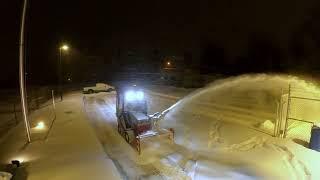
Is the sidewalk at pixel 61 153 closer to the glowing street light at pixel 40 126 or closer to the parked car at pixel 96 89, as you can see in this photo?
the glowing street light at pixel 40 126

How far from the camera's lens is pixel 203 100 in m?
24.5

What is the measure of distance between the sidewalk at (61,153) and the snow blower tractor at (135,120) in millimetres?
1438

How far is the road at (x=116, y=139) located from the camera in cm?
1125

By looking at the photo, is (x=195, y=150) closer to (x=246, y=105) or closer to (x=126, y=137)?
(x=126, y=137)

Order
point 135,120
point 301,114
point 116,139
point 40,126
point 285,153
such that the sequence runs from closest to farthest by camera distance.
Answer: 1. point 285,153
2. point 135,120
3. point 301,114
4. point 116,139
5. point 40,126

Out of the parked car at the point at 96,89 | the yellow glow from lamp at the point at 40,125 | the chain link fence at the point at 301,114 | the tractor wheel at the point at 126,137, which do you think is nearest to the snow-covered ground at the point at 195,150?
the tractor wheel at the point at 126,137

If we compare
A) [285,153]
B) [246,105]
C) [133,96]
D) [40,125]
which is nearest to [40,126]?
[40,125]

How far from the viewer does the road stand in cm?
1125

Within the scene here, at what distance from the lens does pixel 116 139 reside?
1608 centimetres

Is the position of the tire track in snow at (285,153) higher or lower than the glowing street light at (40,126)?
higher

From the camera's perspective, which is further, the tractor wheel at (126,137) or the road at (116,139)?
the tractor wheel at (126,137)

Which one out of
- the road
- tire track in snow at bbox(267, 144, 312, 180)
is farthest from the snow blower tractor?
tire track in snow at bbox(267, 144, 312, 180)

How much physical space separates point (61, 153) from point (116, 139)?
3.02m

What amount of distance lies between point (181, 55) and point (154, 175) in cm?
5828
